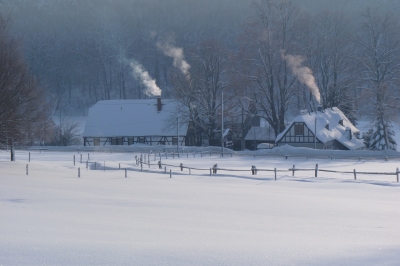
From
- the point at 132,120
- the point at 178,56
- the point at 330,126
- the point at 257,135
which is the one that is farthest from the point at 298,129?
the point at 178,56

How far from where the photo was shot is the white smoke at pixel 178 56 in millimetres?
67806

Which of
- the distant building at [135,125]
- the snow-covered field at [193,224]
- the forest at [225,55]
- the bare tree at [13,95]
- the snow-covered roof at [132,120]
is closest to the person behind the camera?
the snow-covered field at [193,224]

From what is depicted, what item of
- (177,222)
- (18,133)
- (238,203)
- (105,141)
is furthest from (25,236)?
(105,141)

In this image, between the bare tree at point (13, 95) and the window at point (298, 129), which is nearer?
the bare tree at point (13, 95)

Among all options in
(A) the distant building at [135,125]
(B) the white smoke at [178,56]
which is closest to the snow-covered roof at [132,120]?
(A) the distant building at [135,125]

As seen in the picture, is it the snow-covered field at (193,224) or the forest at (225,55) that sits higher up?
the forest at (225,55)

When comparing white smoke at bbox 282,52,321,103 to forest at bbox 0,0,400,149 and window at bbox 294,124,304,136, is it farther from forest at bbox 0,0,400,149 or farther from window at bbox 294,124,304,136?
window at bbox 294,124,304,136

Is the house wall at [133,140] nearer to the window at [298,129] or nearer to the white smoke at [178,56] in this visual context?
the white smoke at [178,56]

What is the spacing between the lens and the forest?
51625mm

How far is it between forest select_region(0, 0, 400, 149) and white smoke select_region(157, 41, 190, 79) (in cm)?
24

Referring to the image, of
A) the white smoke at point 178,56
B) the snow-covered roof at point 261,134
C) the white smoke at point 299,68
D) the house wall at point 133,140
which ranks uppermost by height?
the white smoke at point 178,56

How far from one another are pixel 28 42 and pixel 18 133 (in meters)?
84.5

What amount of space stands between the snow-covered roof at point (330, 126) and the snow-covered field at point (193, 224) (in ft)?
104

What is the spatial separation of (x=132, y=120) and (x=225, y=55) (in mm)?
14732
